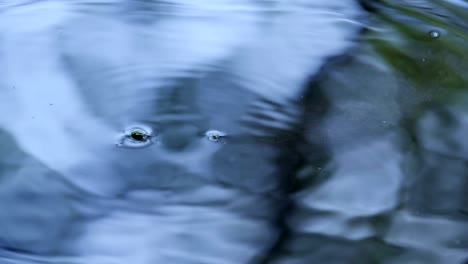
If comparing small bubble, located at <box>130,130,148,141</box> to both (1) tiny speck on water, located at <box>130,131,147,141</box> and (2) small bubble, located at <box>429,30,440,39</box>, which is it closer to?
(1) tiny speck on water, located at <box>130,131,147,141</box>

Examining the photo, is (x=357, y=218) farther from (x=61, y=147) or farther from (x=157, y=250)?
(x=61, y=147)

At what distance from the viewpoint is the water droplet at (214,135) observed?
27.6 inches

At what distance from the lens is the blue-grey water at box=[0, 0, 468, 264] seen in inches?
24.3

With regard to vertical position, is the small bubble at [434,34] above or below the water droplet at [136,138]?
above

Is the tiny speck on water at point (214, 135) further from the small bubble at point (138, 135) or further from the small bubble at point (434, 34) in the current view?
the small bubble at point (434, 34)

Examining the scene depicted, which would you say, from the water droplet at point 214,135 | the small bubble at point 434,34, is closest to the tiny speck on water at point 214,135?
the water droplet at point 214,135

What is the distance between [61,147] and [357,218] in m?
0.35

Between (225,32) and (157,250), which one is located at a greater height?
(225,32)

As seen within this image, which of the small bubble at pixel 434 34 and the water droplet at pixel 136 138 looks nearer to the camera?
the water droplet at pixel 136 138

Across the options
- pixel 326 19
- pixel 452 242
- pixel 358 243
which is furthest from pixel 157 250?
pixel 326 19

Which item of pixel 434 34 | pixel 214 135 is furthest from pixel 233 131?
pixel 434 34

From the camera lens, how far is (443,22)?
33.1 inches

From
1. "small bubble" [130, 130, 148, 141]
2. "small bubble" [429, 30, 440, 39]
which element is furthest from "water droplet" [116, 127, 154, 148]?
"small bubble" [429, 30, 440, 39]

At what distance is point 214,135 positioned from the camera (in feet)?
2.31
